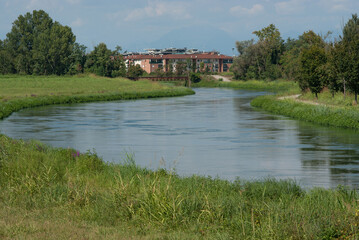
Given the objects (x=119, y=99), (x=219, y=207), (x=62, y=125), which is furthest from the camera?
(x=119, y=99)

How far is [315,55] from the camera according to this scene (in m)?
58.0

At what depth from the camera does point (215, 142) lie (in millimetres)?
32844

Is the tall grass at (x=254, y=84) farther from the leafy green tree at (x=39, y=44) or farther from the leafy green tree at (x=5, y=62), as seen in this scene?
the leafy green tree at (x=5, y=62)

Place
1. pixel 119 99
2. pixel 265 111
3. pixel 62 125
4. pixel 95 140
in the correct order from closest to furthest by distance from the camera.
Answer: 1. pixel 95 140
2. pixel 62 125
3. pixel 265 111
4. pixel 119 99

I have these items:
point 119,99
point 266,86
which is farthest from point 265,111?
point 266,86

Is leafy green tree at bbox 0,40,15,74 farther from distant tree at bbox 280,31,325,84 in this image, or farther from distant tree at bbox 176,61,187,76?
distant tree at bbox 280,31,325,84

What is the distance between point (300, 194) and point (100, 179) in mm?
5631

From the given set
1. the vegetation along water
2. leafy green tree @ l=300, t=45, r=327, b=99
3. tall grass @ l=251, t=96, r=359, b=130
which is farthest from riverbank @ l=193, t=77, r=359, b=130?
the vegetation along water

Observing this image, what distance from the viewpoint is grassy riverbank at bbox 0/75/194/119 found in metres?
71.7

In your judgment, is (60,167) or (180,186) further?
(60,167)

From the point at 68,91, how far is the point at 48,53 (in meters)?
48.3

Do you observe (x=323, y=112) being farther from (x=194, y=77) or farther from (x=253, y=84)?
(x=194, y=77)

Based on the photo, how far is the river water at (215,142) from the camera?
893 inches

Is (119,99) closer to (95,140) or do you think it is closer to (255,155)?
(95,140)
